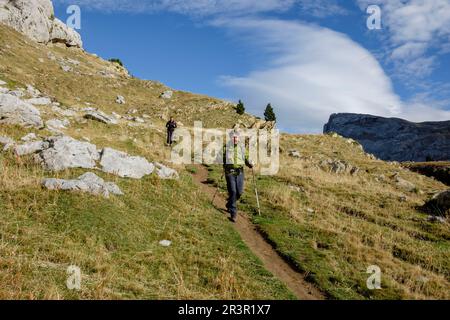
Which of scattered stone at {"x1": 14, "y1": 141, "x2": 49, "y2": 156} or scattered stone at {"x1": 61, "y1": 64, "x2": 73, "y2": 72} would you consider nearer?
scattered stone at {"x1": 14, "y1": 141, "x2": 49, "y2": 156}

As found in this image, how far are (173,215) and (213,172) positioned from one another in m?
11.3

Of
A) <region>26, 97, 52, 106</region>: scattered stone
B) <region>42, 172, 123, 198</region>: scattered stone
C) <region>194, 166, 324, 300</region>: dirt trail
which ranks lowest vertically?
<region>194, 166, 324, 300</region>: dirt trail

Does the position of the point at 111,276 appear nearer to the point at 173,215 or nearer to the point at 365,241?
the point at 173,215

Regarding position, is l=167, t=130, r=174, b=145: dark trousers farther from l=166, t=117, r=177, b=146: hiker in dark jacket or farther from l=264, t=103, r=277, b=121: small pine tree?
l=264, t=103, r=277, b=121: small pine tree

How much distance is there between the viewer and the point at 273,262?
12055 millimetres

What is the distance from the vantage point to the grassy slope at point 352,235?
34.6ft

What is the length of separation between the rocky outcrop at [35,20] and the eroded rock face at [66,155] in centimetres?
5756

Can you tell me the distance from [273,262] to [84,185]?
7.42 m

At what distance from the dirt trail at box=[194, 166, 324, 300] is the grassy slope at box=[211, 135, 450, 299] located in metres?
0.30

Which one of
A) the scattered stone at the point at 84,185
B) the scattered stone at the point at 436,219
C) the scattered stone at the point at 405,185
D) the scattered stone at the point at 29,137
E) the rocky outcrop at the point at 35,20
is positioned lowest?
the scattered stone at the point at 436,219

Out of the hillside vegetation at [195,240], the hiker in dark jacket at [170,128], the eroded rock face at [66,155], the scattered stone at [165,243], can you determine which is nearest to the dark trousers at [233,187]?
the hillside vegetation at [195,240]

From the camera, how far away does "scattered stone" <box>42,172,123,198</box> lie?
1330 cm

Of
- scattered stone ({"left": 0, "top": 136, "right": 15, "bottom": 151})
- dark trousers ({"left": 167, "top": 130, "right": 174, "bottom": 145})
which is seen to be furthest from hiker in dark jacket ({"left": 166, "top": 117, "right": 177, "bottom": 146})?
scattered stone ({"left": 0, "top": 136, "right": 15, "bottom": 151})

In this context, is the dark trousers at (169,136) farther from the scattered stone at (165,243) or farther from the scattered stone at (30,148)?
the scattered stone at (165,243)
